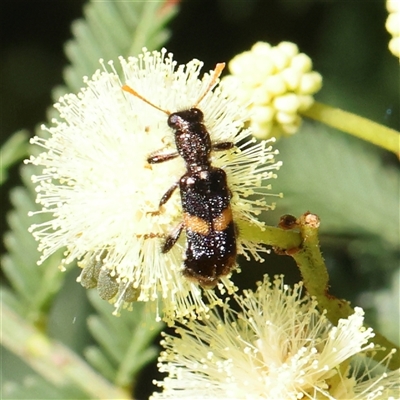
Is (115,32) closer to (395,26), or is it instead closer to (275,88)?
(275,88)

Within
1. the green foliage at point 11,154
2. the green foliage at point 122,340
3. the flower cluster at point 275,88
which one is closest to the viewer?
the flower cluster at point 275,88

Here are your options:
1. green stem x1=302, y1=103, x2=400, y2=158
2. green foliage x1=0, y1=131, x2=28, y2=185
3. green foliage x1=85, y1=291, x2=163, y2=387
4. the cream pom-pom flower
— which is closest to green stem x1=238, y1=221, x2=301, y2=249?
the cream pom-pom flower

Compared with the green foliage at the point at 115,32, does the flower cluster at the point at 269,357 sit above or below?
below

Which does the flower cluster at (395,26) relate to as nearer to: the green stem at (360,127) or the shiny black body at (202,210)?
the green stem at (360,127)

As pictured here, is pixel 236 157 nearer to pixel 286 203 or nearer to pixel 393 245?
pixel 286 203

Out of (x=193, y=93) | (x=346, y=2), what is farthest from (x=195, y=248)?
(x=346, y=2)

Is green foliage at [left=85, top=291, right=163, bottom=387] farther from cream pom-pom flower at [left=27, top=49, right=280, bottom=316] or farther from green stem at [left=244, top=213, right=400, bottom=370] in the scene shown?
green stem at [left=244, top=213, right=400, bottom=370]

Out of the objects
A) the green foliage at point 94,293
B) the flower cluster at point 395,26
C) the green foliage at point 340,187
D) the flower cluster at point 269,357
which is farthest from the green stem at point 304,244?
the green foliage at point 340,187
